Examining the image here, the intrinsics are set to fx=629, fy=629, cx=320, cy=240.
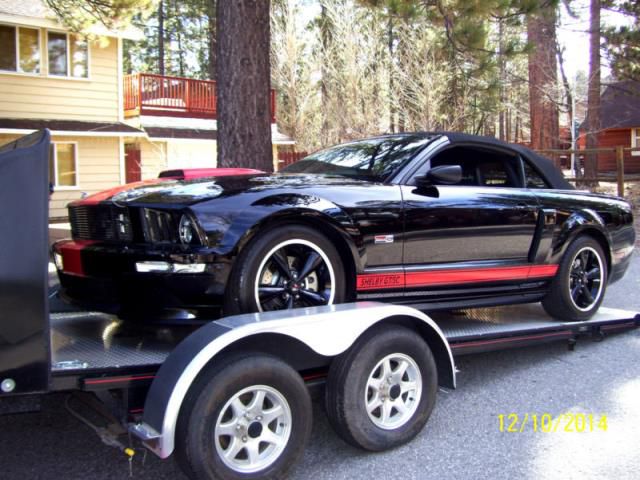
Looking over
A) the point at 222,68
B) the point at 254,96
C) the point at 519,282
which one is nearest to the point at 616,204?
the point at 519,282

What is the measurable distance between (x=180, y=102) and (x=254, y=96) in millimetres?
14276

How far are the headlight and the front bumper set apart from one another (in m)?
0.07

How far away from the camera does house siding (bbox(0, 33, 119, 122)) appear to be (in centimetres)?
1634

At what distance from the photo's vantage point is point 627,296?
7812mm

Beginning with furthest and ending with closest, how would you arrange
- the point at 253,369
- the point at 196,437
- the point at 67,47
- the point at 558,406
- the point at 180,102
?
1. the point at 180,102
2. the point at 67,47
3. the point at 558,406
4. the point at 253,369
5. the point at 196,437

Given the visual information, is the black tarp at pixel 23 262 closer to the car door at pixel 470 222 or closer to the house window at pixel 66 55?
the car door at pixel 470 222

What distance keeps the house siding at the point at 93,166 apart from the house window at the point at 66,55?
1812 millimetres

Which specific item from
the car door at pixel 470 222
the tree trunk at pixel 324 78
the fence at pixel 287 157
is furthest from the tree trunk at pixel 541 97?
the car door at pixel 470 222

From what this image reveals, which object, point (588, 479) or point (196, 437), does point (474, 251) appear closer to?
point (588, 479)

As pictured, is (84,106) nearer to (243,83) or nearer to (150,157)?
(150,157)

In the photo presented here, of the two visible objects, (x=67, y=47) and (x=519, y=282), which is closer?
(x=519, y=282)

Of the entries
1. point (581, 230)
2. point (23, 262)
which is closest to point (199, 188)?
point (23, 262)

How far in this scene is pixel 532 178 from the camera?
527cm

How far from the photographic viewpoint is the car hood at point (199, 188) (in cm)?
350
